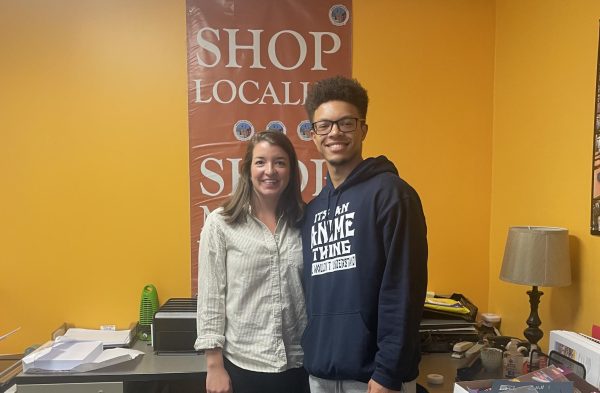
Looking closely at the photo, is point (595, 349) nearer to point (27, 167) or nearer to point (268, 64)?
point (268, 64)

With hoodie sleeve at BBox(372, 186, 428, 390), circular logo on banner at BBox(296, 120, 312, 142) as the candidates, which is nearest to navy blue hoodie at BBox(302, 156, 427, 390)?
hoodie sleeve at BBox(372, 186, 428, 390)

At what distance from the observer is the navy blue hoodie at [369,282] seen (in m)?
1.13

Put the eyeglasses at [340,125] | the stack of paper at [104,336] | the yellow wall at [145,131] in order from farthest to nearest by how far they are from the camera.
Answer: the yellow wall at [145,131] → the stack of paper at [104,336] → the eyeglasses at [340,125]

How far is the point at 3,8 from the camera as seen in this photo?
2146 mm

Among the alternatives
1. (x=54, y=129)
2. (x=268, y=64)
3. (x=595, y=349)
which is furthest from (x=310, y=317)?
(x=54, y=129)

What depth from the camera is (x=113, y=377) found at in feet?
5.73

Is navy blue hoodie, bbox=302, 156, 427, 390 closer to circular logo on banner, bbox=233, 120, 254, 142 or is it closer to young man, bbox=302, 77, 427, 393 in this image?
young man, bbox=302, 77, 427, 393

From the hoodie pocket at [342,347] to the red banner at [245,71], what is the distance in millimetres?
1168

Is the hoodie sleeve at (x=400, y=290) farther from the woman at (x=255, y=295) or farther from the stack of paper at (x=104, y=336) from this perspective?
the stack of paper at (x=104, y=336)

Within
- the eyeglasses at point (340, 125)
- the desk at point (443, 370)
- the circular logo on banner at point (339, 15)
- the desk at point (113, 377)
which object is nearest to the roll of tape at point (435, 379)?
A: the desk at point (443, 370)

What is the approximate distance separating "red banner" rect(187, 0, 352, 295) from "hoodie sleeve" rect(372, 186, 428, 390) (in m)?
1.22

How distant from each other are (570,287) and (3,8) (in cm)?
274

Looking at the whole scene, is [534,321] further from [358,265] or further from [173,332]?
[173,332]

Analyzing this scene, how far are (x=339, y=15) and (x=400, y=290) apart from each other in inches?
63.9
